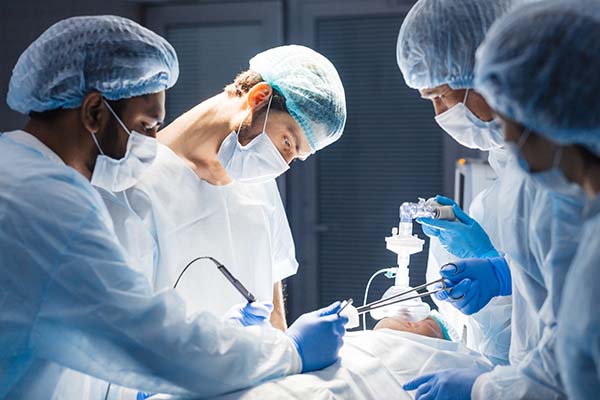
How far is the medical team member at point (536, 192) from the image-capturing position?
1.08 meters

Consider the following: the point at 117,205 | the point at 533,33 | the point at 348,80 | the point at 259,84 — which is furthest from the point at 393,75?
the point at 533,33

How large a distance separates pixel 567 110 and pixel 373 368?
90 centimetres

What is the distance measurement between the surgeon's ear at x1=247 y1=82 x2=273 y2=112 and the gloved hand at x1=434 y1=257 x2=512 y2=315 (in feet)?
2.45

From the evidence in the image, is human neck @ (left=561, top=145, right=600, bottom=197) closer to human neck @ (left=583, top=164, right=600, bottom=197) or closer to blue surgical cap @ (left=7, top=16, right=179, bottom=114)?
human neck @ (left=583, top=164, right=600, bottom=197)

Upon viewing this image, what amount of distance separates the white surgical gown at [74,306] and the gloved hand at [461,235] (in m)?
0.89

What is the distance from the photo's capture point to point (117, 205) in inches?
75.3

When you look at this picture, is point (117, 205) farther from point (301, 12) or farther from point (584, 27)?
point (301, 12)

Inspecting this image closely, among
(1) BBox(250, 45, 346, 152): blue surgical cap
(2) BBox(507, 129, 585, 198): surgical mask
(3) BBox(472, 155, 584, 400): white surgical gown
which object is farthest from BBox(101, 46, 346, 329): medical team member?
(2) BBox(507, 129, 585, 198): surgical mask

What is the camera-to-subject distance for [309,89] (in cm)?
204

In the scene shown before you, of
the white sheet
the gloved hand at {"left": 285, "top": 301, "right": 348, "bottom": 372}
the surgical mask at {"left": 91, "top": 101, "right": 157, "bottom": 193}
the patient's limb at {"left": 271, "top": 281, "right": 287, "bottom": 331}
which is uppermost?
the surgical mask at {"left": 91, "top": 101, "right": 157, "bottom": 193}

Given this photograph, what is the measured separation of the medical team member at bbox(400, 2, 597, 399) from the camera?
108 centimetres

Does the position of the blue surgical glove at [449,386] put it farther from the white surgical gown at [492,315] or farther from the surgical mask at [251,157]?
the surgical mask at [251,157]

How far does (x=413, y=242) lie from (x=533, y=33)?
103cm

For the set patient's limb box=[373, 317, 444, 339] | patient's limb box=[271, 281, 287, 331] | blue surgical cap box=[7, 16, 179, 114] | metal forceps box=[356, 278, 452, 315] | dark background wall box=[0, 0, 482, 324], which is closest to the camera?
blue surgical cap box=[7, 16, 179, 114]
